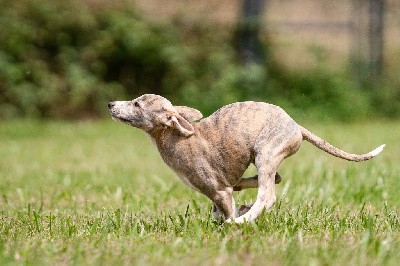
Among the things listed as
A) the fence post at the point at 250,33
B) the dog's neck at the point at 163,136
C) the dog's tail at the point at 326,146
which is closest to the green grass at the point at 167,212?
the dog's tail at the point at 326,146

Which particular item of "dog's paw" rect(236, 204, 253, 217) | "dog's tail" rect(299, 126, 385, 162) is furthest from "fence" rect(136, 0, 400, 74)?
"dog's paw" rect(236, 204, 253, 217)

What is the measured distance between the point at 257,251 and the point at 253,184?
95 cm

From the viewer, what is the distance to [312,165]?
26.8 feet

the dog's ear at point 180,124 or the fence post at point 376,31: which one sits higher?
the fence post at point 376,31

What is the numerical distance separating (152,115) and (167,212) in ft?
3.51

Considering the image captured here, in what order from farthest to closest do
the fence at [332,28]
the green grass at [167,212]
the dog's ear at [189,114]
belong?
the fence at [332,28] < the dog's ear at [189,114] < the green grass at [167,212]

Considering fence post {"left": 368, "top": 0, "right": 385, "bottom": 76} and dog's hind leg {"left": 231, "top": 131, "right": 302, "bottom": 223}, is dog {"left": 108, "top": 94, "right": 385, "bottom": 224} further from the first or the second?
fence post {"left": 368, "top": 0, "right": 385, "bottom": 76}

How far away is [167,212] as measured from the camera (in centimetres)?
569

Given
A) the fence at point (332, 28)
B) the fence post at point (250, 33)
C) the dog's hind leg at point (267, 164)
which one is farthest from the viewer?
the fence at point (332, 28)

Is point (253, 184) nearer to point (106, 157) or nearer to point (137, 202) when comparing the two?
point (137, 202)

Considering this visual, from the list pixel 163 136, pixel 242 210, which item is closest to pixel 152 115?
pixel 163 136

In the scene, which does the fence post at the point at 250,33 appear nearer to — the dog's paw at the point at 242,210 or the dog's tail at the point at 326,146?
the dog's tail at the point at 326,146

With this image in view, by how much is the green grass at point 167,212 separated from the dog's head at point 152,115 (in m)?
0.52

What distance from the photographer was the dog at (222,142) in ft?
15.3
